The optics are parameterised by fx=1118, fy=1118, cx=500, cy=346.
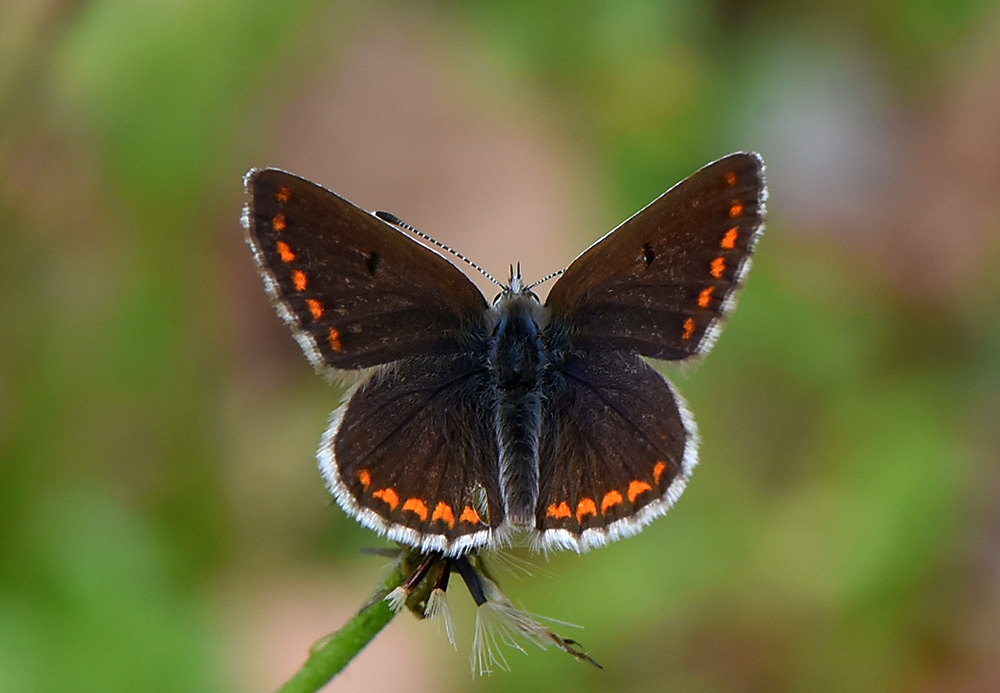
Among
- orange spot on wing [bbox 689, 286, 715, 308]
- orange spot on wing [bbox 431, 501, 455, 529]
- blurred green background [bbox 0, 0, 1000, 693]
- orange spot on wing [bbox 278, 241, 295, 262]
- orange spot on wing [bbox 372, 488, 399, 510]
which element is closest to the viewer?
orange spot on wing [bbox 431, 501, 455, 529]

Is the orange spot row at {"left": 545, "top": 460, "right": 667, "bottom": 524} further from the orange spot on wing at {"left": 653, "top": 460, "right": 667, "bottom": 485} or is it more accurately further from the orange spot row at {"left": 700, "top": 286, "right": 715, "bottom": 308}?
Answer: the orange spot row at {"left": 700, "top": 286, "right": 715, "bottom": 308}

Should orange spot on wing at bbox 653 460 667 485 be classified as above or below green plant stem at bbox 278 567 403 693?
above

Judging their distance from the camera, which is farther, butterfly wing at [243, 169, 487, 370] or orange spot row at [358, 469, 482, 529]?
butterfly wing at [243, 169, 487, 370]

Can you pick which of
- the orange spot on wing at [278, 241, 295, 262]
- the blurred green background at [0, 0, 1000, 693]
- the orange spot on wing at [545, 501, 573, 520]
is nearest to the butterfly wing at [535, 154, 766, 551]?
the orange spot on wing at [545, 501, 573, 520]

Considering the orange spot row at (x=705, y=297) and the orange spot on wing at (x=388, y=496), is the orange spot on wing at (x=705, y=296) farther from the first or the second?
the orange spot on wing at (x=388, y=496)

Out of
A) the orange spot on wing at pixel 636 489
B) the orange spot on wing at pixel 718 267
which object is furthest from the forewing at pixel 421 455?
the orange spot on wing at pixel 718 267

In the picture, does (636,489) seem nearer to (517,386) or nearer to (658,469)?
(658,469)

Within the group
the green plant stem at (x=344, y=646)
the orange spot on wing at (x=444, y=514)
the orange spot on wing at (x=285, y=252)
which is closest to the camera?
the green plant stem at (x=344, y=646)
